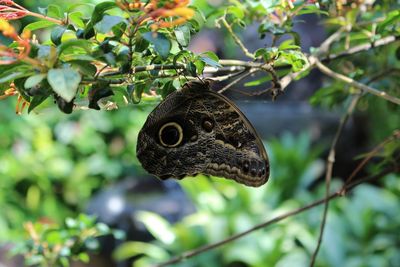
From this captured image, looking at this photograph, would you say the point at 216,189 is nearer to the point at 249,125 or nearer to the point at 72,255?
the point at 72,255

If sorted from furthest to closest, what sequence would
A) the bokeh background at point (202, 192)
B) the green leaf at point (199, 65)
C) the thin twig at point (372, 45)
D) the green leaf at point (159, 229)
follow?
the green leaf at point (159, 229) → the bokeh background at point (202, 192) → the thin twig at point (372, 45) → the green leaf at point (199, 65)

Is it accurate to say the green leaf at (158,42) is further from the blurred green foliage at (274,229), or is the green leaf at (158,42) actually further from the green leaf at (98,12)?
the blurred green foliage at (274,229)

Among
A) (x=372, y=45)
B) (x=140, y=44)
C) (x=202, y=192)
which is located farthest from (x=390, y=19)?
(x=202, y=192)

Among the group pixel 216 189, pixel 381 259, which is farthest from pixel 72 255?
pixel 216 189

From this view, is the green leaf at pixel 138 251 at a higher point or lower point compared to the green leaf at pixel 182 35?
lower

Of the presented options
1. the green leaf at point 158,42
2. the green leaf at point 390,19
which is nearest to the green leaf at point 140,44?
the green leaf at point 158,42

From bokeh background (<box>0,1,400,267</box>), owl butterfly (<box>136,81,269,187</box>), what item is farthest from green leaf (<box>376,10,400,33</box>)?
bokeh background (<box>0,1,400,267</box>)
